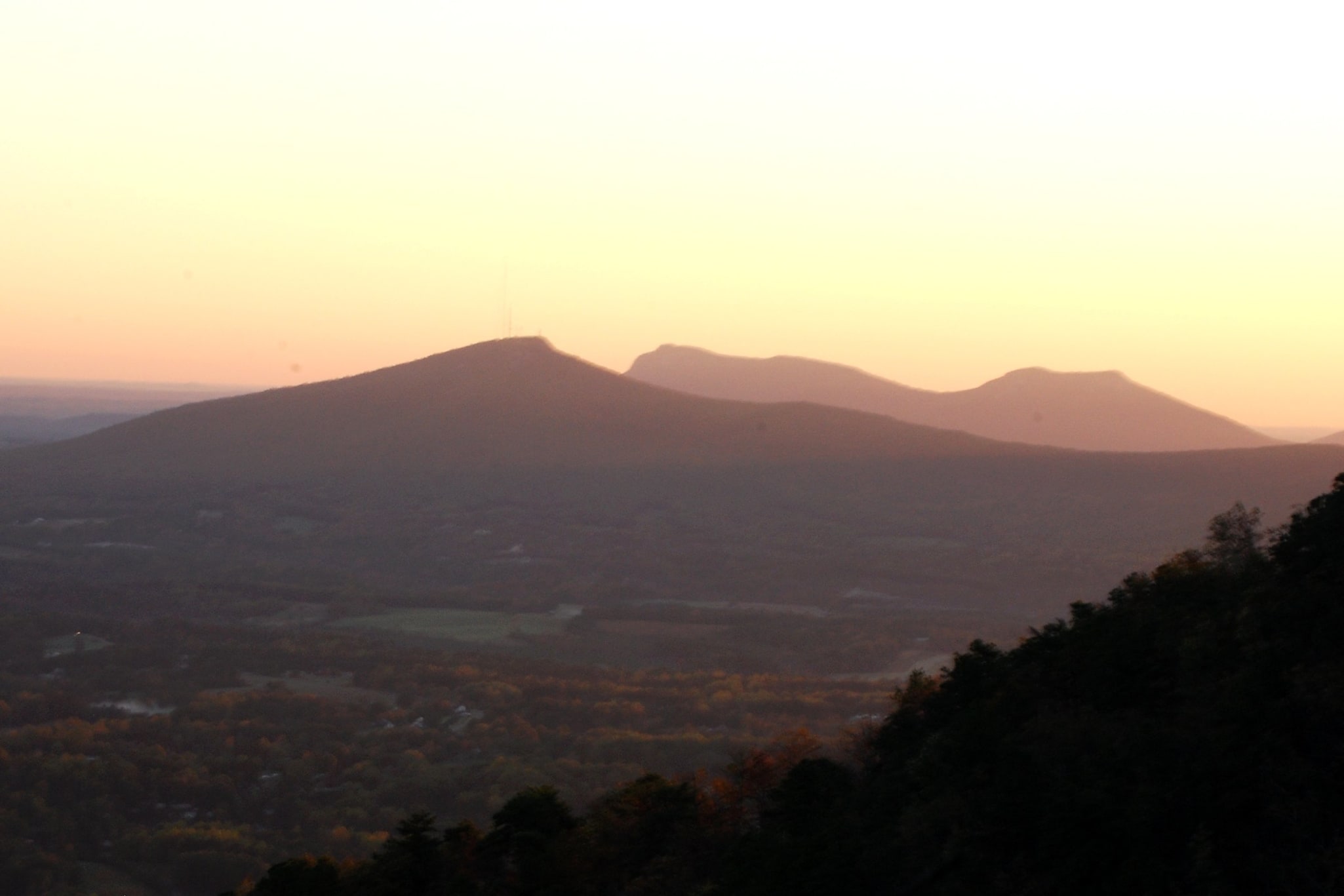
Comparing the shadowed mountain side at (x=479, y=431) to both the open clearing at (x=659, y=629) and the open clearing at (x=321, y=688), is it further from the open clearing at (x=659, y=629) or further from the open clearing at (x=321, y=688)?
the open clearing at (x=321, y=688)

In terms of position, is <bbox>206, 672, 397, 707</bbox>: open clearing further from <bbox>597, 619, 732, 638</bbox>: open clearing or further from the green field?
<bbox>597, 619, 732, 638</bbox>: open clearing

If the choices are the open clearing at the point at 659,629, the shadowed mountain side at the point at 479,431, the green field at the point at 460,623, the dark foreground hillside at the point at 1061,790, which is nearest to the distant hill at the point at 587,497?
the shadowed mountain side at the point at 479,431

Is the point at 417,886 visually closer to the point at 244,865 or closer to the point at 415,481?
the point at 244,865

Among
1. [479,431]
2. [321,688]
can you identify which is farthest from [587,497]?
[321,688]

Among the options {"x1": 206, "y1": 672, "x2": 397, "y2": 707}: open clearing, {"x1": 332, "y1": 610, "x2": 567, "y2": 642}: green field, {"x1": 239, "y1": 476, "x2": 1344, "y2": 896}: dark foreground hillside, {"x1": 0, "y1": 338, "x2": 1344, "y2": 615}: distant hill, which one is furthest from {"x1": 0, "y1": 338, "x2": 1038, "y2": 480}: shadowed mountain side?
{"x1": 239, "y1": 476, "x2": 1344, "y2": 896}: dark foreground hillside

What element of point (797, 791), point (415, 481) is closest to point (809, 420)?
point (415, 481)
